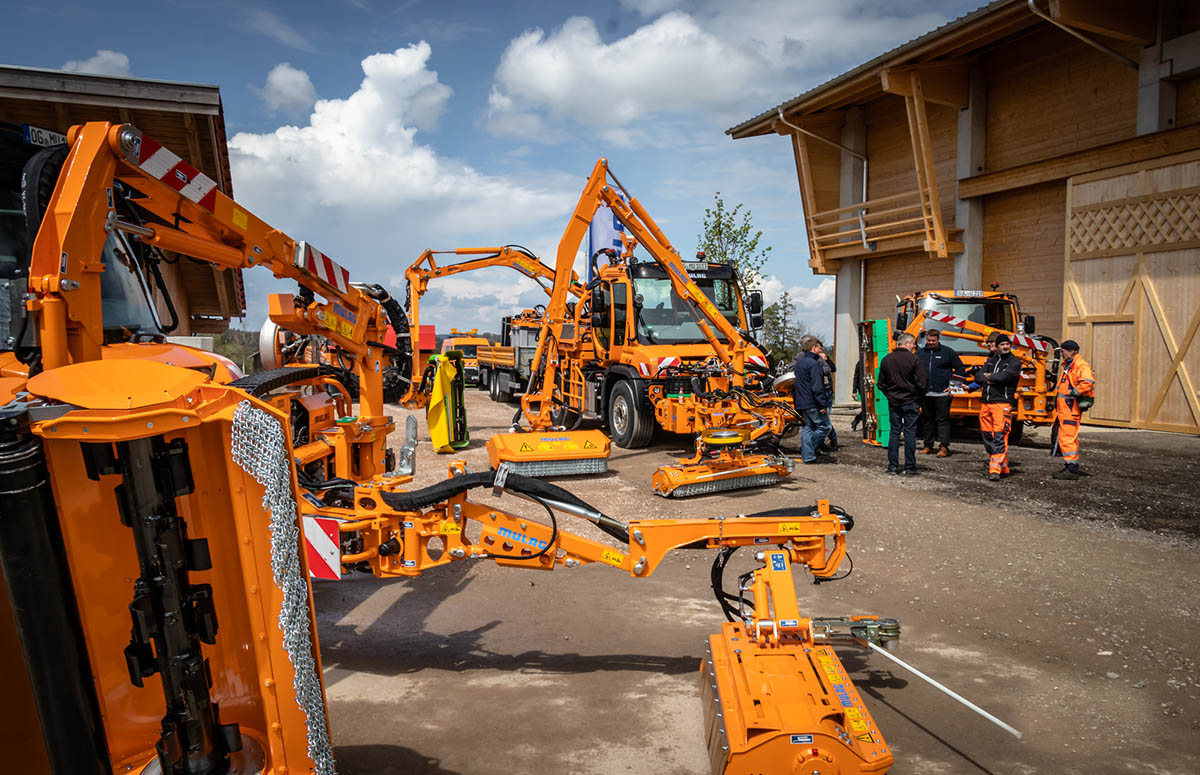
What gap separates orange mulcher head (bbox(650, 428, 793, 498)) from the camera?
8227 mm

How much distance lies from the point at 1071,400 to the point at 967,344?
3.83 metres

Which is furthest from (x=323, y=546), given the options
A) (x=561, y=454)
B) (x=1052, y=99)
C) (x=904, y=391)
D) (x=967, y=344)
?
(x=1052, y=99)

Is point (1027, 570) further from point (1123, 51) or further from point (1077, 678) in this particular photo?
point (1123, 51)

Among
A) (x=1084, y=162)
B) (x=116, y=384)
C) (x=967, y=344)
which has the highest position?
(x=1084, y=162)

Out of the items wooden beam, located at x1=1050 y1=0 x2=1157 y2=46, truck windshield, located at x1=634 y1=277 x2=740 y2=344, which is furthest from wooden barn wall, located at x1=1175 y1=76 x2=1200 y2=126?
truck windshield, located at x1=634 y1=277 x2=740 y2=344

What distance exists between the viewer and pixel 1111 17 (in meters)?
12.8

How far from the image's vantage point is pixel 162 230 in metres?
3.27

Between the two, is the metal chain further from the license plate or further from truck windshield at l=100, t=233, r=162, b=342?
the license plate

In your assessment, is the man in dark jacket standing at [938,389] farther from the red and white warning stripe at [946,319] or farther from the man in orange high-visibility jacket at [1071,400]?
the man in orange high-visibility jacket at [1071,400]

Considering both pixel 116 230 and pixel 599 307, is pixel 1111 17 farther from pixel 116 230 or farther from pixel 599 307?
pixel 116 230

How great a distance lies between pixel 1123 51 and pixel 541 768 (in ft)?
51.5

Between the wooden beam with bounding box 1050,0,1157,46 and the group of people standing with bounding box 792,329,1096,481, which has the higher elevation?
the wooden beam with bounding box 1050,0,1157,46

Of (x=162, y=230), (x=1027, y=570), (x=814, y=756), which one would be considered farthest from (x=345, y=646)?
(x=1027, y=570)

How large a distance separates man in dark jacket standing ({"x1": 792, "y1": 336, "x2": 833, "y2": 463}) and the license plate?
8338 millimetres
